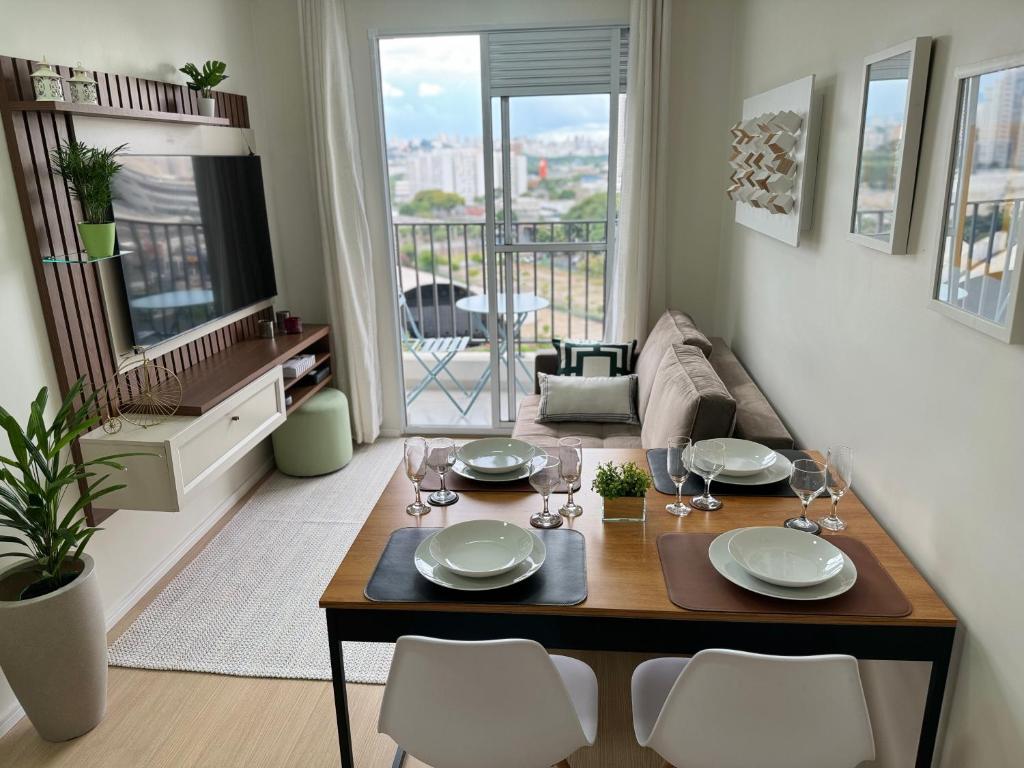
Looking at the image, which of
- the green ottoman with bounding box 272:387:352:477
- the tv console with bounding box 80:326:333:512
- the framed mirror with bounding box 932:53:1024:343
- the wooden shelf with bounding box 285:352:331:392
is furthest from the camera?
the green ottoman with bounding box 272:387:352:477

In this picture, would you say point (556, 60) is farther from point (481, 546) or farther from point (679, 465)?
point (481, 546)

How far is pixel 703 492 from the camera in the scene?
219 cm

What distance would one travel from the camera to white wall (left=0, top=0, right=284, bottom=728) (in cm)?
236

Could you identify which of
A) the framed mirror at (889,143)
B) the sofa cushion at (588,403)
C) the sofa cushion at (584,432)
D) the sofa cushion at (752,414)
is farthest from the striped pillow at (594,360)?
the framed mirror at (889,143)

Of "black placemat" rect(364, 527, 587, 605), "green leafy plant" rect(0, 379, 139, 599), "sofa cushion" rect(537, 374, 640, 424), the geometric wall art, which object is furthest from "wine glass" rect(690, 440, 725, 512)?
"green leafy plant" rect(0, 379, 139, 599)

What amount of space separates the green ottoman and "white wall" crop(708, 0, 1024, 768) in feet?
7.46

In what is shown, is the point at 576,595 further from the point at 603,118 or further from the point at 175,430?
the point at 603,118

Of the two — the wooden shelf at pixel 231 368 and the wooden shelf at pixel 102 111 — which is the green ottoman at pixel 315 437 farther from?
the wooden shelf at pixel 102 111

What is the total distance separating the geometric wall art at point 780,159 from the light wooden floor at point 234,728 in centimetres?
168

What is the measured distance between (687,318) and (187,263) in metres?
2.34

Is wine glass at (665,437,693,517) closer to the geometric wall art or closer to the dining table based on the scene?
the dining table

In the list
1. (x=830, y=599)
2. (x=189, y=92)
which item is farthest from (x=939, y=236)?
(x=189, y=92)

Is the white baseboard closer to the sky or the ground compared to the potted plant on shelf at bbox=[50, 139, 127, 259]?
closer to the ground

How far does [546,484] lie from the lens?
6.49 ft
